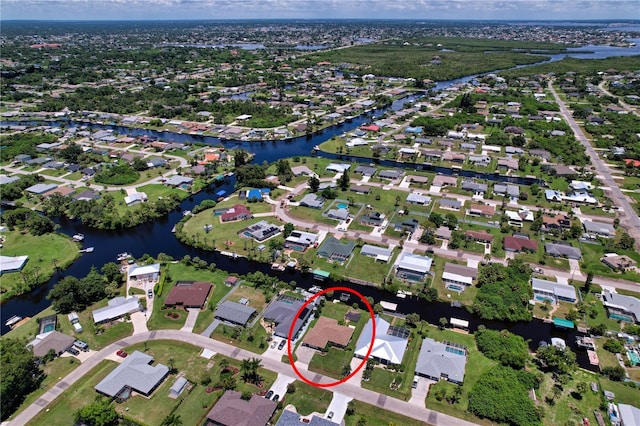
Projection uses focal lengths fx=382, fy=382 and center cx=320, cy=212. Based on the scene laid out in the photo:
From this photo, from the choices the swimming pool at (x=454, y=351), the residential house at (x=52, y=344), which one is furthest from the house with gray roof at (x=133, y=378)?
the swimming pool at (x=454, y=351)

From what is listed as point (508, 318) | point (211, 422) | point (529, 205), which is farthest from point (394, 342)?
point (529, 205)

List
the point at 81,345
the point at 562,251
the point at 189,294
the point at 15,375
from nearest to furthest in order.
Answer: the point at 15,375
the point at 81,345
the point at 189,294
the point at 562,251

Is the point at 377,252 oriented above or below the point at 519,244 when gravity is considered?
below

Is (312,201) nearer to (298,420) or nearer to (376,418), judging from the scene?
(376,418)

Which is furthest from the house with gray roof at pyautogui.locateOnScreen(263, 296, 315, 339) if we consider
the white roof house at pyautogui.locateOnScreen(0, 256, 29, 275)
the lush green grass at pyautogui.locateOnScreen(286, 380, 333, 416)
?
the white roof house at pyautogui.locateOnScreen(0, 256, 29, 275)

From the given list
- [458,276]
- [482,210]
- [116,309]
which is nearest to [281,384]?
[116,309]

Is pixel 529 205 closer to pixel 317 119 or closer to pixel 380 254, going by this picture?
pixel 380 254

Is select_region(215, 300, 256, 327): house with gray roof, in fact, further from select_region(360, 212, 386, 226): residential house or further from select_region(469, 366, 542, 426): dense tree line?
select_region(360, 212, 386, 226): residential house
